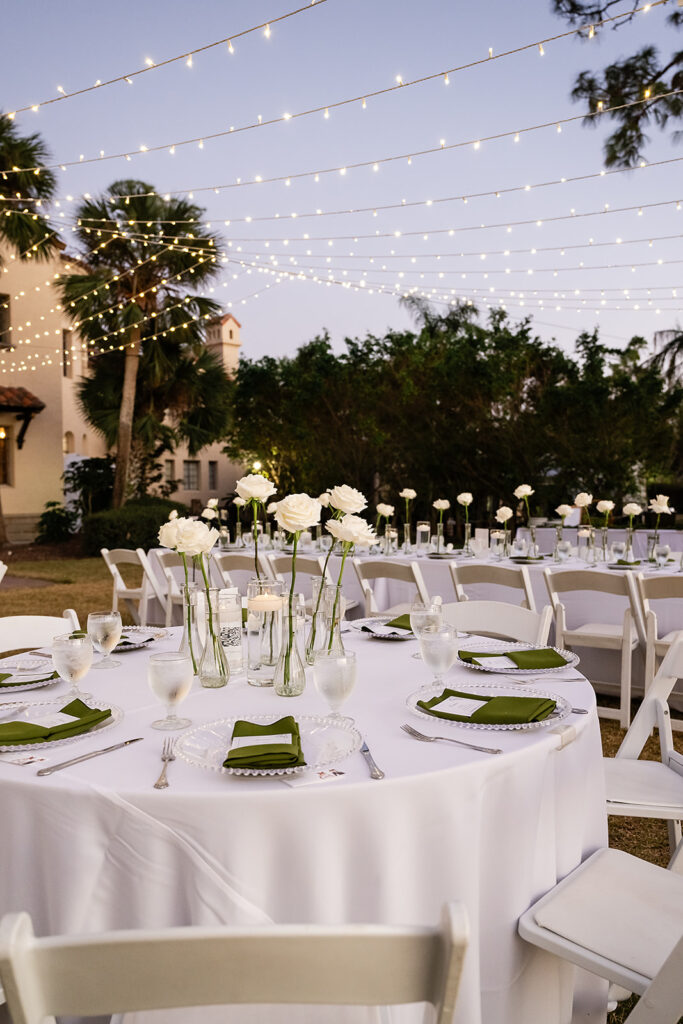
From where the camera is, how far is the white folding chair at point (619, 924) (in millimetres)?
1400

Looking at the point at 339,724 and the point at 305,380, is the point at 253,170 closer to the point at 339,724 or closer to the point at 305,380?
the point at 305,380

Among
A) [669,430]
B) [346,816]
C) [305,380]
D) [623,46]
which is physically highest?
[623,46]

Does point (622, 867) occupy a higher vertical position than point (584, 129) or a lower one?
lower

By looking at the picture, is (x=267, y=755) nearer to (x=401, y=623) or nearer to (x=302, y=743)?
(x=302, y=743)

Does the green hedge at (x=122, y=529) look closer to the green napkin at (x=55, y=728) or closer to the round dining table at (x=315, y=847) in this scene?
the green napkin at (x=55, y=728)

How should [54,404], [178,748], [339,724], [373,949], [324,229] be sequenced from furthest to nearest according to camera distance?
[54,404]
[324,229]
[339,724]
[178,748]
[373,949]

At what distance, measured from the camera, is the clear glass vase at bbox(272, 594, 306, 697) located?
1998 mm

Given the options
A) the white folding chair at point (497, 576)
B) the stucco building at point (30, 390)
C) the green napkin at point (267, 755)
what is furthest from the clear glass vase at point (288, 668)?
the stucco building at point (30, 390)

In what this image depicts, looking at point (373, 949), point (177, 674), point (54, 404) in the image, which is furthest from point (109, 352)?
point (373, 949)

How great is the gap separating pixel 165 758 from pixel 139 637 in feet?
3.84

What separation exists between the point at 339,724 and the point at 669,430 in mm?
10093

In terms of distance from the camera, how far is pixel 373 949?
2.62 feet

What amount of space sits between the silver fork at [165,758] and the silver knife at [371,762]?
0.39 metres

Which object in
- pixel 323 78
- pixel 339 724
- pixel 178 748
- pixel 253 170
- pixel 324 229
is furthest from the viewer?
pixel 324 229
